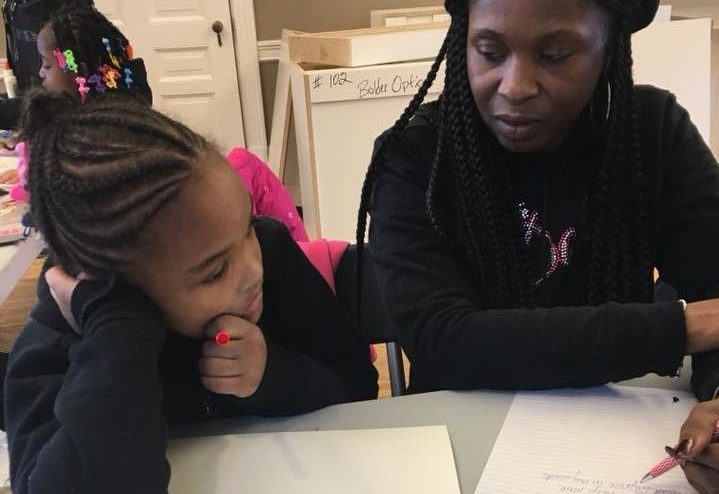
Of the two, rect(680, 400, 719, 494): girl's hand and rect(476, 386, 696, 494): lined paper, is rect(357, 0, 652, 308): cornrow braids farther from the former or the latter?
rect(680, 400, 719, 494): girl's hand

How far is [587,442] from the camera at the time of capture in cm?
79

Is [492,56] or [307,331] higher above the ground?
[492,56]

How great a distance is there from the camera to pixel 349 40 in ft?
9.03

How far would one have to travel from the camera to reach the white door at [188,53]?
3889mm

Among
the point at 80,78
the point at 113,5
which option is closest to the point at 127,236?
the point at 80,78

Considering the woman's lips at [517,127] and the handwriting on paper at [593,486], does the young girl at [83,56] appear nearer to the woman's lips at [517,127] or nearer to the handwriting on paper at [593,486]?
the woman's lips at [517,127]

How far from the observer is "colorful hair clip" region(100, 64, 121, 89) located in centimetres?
202

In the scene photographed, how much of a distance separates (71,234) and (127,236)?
67 millimetres

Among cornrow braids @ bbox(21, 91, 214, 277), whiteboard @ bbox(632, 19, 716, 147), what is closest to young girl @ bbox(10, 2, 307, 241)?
cornrow braids @ bbox(21, 91, 214, 277)

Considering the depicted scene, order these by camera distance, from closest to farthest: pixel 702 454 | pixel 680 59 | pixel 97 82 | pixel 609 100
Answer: pixel 702 454 → pixel 609 100 → pixel 97 82 → pixel 680 59

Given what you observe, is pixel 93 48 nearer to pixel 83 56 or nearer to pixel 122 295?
pixel 83 56

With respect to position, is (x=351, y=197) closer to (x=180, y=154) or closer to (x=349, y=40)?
(x=349, y=40)

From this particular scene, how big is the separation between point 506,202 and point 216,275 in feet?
1.54

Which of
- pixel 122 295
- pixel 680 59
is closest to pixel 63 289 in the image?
pixel 122 295
